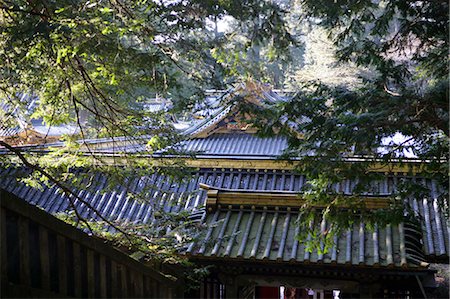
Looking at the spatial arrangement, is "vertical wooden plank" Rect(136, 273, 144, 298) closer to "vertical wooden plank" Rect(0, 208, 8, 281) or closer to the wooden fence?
the wooden fence

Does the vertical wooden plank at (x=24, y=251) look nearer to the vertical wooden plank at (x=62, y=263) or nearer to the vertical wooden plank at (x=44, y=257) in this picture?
the vertical wooden plank at (x=44, y=257)

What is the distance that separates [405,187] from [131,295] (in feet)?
8.85

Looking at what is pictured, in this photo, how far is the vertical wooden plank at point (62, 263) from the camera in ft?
11.3

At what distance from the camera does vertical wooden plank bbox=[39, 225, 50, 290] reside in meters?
3.26

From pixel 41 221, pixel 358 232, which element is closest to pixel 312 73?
pixel 358 232

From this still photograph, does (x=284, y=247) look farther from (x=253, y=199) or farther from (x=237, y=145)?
(x=237, y=145)

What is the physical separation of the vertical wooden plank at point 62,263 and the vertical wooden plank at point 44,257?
0.13 metres

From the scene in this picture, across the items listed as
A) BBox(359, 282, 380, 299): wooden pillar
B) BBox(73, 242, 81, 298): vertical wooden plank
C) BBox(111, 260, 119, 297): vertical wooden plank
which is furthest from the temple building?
BBox(73, 242, 81, 298): vertical wooden plank

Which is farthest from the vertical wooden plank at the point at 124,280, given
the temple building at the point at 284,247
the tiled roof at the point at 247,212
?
the temple building at the point at 284,247

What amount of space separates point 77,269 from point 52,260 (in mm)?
308

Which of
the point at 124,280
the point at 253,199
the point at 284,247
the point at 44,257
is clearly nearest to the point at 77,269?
the point at 44,257

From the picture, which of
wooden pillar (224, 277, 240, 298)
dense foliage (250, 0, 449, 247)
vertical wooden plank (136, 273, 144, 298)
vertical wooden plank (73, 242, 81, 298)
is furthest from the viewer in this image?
wooden pillar (224, 277, 240, 298)

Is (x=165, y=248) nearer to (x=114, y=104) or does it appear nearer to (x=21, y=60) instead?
(x=114, y=104)

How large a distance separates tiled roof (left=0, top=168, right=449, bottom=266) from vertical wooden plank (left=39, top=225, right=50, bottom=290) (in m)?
2.47
